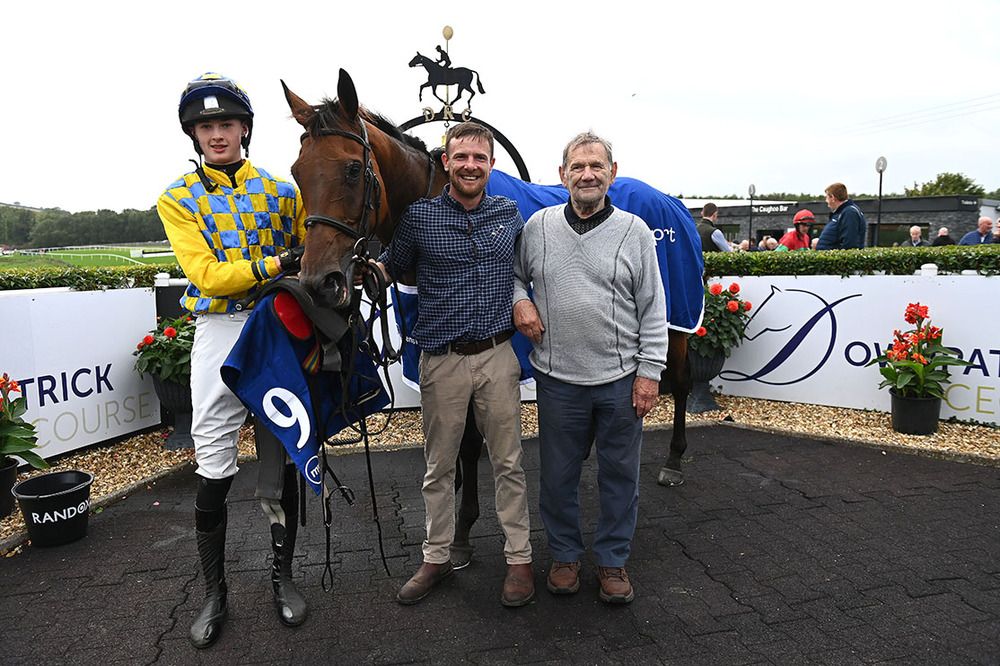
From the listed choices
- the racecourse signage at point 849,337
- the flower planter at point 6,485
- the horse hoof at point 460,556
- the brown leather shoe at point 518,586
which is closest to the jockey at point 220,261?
the horse hoof at point 460,556

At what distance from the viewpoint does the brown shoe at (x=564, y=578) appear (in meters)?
2.82

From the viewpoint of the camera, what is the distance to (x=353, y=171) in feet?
7.97

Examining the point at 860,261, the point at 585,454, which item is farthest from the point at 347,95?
the point at 860,261

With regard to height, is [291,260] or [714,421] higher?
[291,260]

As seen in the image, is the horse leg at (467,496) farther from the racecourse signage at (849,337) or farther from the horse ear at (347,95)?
the racecourse signage at (849,337)

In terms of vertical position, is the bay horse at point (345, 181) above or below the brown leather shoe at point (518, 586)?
above

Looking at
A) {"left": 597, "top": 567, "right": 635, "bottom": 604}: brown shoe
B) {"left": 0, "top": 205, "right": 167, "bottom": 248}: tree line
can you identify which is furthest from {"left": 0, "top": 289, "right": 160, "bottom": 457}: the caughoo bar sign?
{"left": 597, "top": 567, "right": 635, "bottom": 604}: brown shoe

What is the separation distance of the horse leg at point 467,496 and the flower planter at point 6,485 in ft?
8.31

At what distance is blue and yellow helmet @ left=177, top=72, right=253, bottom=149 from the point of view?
7.93ft

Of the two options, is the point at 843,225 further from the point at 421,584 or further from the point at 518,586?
the point at 421,584

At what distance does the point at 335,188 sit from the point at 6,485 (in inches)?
114

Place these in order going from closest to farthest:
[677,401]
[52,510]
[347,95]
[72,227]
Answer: [347,95], [52,510], [677,401], [72,227]

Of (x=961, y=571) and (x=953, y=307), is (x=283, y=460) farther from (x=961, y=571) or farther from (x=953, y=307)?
(x=953, y=307)

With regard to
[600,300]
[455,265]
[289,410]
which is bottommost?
[289,410]
